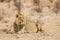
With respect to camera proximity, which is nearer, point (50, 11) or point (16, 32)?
point (16, 32)

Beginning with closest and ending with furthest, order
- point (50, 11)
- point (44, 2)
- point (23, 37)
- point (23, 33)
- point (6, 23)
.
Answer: point (23, 37), point (23, 33), point (6, 23), point (50, 11), point (44, 2)

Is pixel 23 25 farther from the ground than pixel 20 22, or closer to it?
closer to it

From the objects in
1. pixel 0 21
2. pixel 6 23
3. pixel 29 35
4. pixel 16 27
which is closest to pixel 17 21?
pixel 16 27

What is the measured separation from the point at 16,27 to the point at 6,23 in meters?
2.96

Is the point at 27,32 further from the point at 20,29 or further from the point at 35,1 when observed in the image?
the point at 35,1

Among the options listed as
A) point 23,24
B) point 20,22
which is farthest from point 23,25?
point 20,22

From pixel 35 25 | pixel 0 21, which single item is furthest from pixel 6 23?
pixel 35 25

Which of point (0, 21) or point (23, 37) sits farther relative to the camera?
point (0, 21)

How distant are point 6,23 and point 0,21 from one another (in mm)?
838

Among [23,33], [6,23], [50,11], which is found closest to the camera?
[23,33]

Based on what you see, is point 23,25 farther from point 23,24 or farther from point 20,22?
point 20,22

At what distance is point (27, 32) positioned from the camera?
349 inches

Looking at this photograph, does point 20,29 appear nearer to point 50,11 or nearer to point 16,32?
point 16,32

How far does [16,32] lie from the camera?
8961 millimetres
